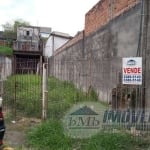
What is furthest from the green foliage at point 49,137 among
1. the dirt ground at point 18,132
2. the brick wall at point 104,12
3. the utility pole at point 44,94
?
the brick wall at point 104,12

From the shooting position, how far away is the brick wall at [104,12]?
9.10 metres

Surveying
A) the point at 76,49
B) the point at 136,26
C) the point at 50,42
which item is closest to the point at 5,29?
the point at 50,42

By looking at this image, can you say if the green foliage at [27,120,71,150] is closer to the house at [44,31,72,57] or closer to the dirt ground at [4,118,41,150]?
the dirt ground at [4,118,41,150]

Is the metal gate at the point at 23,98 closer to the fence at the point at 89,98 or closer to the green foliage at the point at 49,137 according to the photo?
the fence at the point at 89,98

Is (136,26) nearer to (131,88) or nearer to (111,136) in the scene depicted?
(131,88)

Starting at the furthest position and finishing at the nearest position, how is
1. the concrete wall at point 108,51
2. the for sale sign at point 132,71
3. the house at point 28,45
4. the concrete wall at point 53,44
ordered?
the concrete wall at point 53,44 < the house at point 28,45 < the concrete wall at point 108,51 < the for sale sign at point 132,71

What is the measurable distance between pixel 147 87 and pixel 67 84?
16.1 feet

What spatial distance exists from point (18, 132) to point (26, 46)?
3100cm

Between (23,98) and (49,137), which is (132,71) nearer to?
(49,137)

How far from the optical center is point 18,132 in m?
7.42

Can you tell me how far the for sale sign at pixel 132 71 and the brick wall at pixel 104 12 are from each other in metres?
1.88

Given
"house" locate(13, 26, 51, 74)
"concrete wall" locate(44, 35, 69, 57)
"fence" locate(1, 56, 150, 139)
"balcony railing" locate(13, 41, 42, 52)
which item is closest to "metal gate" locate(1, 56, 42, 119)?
"fence" locate(1, 56, 150, 139)

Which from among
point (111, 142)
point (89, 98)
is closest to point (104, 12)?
point (89, 98)

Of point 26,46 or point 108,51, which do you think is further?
point 26,46
